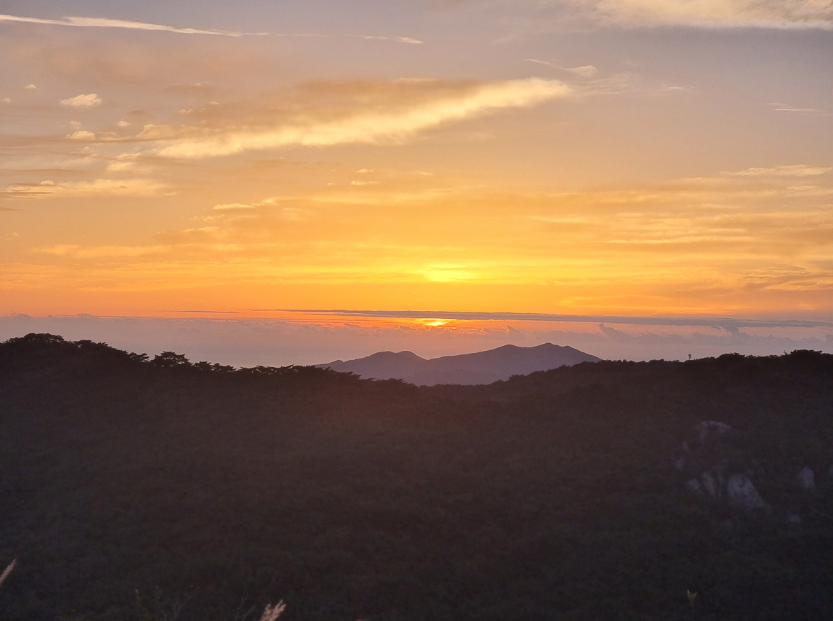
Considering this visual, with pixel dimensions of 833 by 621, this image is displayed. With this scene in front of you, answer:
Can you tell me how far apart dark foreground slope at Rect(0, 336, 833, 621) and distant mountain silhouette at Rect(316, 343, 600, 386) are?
1946 inches

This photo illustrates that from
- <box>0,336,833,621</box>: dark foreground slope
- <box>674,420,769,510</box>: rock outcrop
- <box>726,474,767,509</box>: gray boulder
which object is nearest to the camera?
<box>0,336,833,621</box>: dark foreground slope

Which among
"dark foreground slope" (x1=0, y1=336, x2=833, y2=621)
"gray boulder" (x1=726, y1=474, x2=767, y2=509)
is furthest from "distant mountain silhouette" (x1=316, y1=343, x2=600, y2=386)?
"gray boulder" (x1=726, y1=474, x2=767, y2=509)

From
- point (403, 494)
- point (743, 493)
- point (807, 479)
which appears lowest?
point (403, 494)

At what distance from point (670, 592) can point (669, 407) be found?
15417 millimetres

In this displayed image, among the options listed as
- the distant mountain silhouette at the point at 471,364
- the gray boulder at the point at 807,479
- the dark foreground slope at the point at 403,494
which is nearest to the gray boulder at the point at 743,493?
the dark foreground slope at the point at 403,494

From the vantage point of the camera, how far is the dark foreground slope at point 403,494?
22.5 meters

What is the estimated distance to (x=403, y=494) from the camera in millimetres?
29406

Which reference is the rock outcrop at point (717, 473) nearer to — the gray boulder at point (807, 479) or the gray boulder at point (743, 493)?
the gray boulder at point (743, 493)

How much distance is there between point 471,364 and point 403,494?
7372 centimetres

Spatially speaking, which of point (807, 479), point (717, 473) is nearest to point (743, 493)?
point (717, 473)

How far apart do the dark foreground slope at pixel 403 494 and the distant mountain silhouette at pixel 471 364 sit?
49423 millimetres

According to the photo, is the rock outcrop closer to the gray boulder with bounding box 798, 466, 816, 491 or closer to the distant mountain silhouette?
the gray boulder with bounding box 798, 466, 816, 491

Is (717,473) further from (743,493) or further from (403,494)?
(403,494)

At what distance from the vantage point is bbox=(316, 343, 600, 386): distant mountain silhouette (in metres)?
94.2
